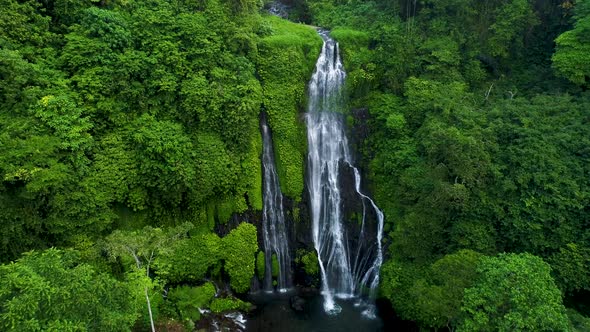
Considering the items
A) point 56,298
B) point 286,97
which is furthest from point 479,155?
point 56,298

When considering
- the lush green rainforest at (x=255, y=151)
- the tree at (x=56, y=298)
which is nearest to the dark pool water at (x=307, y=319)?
the lush green rainforest at (x=255, y=151)

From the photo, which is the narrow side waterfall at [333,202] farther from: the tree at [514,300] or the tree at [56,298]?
the tree at [56,298]

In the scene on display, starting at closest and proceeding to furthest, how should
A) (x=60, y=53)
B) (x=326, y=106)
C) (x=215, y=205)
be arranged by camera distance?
(x=60, y=53) < (x=215, y=205) < (x=326, y=106)

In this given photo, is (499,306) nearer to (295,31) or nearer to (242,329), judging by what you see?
(242,329)

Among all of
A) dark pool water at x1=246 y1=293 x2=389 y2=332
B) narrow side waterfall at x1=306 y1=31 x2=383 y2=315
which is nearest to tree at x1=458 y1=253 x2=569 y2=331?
dark pool water at x1=246 y1=293 x2=389 y2=332

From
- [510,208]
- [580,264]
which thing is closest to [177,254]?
[510,208]

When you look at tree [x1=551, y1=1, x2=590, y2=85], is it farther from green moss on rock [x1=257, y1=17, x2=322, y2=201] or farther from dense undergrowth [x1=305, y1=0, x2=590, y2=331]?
green moss on rock [x1=257, y1=17, x2=322, y2=201]

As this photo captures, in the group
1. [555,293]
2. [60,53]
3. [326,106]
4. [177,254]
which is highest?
[60,53]
